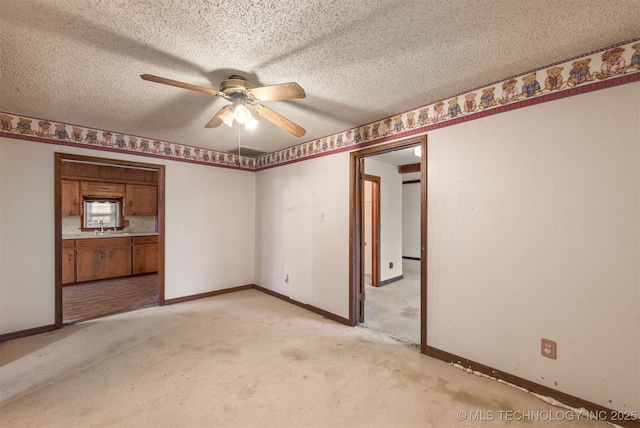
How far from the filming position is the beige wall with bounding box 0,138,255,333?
2.82 metres

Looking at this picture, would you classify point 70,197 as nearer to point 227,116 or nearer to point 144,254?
point 144,254

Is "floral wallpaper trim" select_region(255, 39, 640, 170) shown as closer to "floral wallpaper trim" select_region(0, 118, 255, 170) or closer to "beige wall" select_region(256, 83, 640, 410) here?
"beige wall" select_region(256, 83, 640, 410)

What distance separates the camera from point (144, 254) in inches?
227

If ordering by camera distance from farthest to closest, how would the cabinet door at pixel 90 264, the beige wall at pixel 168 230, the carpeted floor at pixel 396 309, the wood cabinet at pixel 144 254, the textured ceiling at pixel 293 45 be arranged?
the wood cabinet at pixel 144 254 < the cabinet door at pixel 90 264 < the carpeted floor at pixel 396 309 < the beige wall at pixel 168 230 < the textured ceiling at pixel 293 45

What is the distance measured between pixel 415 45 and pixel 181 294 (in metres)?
4.26

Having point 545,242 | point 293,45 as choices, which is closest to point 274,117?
point 293,45

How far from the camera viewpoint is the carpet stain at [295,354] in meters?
2.46

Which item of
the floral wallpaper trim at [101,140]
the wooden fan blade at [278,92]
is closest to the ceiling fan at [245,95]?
the wooden fan blade at [278,92]

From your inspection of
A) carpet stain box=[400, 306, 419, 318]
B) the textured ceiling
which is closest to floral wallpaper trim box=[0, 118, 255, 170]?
the textured ceiling

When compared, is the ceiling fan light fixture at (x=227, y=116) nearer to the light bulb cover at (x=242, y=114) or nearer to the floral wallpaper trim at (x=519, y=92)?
the light bulb cover at (x=242, y=114)

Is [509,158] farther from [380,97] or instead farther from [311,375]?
[311,375]

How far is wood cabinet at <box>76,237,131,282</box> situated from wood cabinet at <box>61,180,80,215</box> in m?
0.72

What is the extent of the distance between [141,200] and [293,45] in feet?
19.0

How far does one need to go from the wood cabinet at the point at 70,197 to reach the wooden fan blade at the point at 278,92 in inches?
214
